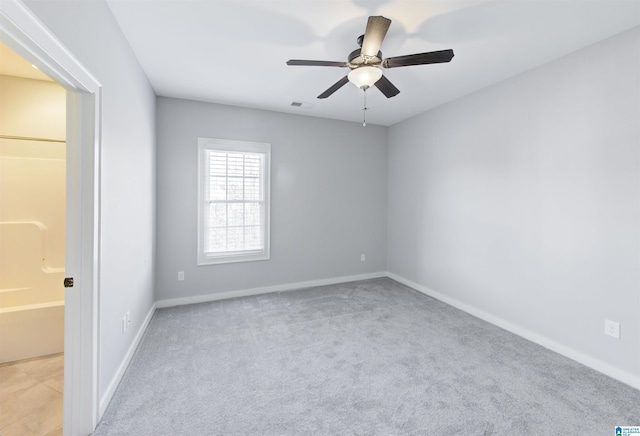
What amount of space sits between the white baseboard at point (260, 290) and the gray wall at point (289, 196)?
64 millimetres

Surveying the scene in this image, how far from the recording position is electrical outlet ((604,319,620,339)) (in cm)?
221

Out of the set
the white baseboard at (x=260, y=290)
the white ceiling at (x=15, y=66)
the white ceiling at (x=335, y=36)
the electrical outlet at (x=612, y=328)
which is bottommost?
the white baseboard at (x=260, y=290)

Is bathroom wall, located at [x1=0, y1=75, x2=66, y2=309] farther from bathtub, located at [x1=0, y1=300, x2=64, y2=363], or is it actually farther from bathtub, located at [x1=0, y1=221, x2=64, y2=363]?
bathtub, located at [x1=0, y1=300, x2=64, y2=363]

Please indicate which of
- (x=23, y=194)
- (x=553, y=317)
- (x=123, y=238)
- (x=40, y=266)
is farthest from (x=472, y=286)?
(x=23, y=194)

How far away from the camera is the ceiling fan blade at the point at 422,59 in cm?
187

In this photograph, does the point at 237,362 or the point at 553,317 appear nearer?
the point at 237,362

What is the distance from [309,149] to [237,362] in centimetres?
308

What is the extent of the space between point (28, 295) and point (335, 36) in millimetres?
3611

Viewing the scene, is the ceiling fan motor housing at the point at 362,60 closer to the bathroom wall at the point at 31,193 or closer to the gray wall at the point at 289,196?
the gray wall at the point at 289,196

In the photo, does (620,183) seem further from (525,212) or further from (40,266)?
(40,266)

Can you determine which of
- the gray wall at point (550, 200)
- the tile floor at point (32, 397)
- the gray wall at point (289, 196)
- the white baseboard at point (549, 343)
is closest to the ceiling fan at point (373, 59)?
the gray wall at point (550, 200)

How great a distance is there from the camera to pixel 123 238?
A: 7.23 ft

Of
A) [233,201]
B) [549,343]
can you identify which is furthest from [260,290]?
[549,343]

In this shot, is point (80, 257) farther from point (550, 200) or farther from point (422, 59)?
point (550, 200)
